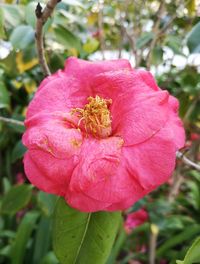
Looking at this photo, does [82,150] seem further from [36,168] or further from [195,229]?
[195,229]

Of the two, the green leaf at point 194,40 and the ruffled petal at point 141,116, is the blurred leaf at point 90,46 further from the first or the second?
the ruffled petal at point 141,116

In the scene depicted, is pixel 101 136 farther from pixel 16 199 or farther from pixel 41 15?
pixel 16 199

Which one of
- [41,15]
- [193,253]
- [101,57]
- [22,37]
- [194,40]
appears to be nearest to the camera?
[193,253]

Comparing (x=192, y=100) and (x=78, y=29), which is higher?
(x=78, y=29)

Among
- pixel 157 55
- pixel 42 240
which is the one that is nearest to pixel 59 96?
pixel 157 55

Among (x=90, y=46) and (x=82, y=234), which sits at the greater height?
(x=90, y=46)

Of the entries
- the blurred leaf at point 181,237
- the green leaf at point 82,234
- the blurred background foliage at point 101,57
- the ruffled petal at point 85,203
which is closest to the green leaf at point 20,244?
the blurred background foliage at point 101,57

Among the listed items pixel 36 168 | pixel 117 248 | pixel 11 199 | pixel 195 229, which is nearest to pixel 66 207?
pixel 36 168
